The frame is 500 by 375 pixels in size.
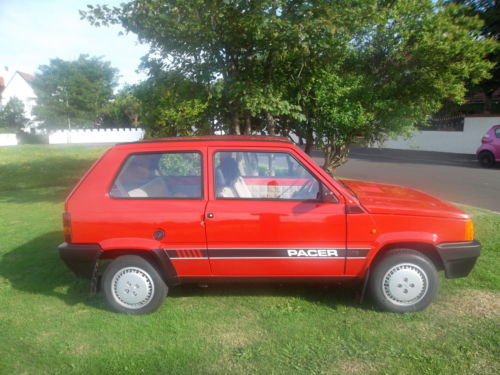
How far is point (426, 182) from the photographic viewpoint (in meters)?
12.3

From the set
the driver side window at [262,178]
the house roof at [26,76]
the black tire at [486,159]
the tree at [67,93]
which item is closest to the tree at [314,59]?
the driver side window at [262,178]

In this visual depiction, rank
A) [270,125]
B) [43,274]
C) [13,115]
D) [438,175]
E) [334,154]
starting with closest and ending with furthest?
[43,274] < [270,125] < [334,154] < [438,175] < [13,115]

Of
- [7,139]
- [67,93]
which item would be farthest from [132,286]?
[67,93]

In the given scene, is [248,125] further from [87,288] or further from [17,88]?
[17,88]

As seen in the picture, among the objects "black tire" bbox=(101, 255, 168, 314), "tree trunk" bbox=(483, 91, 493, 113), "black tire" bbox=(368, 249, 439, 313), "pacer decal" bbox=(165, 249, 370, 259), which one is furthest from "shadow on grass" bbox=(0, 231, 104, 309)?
"tree trunk" bbox=(483, 91, 493, 113)

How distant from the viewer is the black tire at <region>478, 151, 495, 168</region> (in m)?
15.7

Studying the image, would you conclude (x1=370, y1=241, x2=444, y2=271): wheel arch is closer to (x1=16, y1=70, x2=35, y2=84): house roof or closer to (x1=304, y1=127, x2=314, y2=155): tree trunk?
(x1=304, y1=127, x2=314, y2=155): tree trunk

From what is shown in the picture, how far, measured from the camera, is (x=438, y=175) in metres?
13.8

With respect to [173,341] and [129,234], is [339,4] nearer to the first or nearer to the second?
[129,234]

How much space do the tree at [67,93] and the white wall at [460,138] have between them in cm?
4178

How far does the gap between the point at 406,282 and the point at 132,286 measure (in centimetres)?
254

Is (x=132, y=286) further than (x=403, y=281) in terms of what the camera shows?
Yes

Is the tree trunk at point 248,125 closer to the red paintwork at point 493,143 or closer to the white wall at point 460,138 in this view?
the red paintwork at point 493,143

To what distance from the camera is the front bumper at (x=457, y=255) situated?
12.5ft
